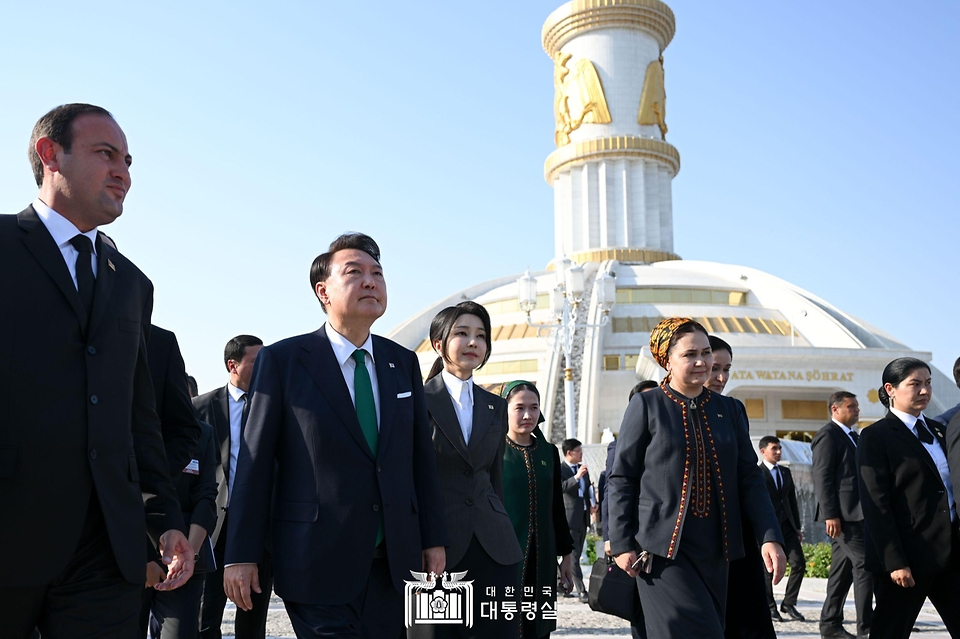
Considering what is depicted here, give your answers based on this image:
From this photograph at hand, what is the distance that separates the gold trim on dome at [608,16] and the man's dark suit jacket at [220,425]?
1325 inches

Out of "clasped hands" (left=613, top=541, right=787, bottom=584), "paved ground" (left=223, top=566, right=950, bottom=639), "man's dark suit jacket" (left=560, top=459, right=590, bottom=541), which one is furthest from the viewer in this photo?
"man's dark suit jacket" (left=560, top=459, right=590, bottom=541)

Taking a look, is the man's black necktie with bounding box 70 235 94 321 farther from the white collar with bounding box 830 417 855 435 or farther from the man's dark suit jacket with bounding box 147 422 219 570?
the white collar with bounding box 830 417 855 435

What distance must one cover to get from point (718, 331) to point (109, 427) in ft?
96.4

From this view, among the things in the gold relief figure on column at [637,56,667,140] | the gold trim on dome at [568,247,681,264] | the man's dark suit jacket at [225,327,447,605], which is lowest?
the man's dark suit jacket at [225,327,447,605]

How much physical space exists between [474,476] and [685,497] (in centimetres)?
93

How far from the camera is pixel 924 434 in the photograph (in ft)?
17.7

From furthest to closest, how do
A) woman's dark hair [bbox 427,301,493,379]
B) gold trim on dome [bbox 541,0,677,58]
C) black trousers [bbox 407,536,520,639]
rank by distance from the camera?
gold trim on dome [bbox 541,0,677,58] → woman's dark hair [bbox 427,301,493,379] → black trousers [bbox 407,536,520,639]

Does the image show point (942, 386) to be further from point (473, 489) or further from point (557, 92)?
point (473, 489)

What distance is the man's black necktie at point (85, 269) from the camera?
8.96 ft

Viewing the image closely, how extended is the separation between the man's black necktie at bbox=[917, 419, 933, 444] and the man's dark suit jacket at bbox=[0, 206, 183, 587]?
13.7ft

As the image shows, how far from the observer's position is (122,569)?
256cm

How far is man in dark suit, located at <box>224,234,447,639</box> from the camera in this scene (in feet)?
10.7

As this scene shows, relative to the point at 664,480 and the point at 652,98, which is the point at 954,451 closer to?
the point at 664,480

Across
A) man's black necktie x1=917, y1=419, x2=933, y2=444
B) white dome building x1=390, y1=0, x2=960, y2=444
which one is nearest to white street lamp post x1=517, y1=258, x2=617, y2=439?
white dome building x1=390, y1=0, x2=960, y2=444
